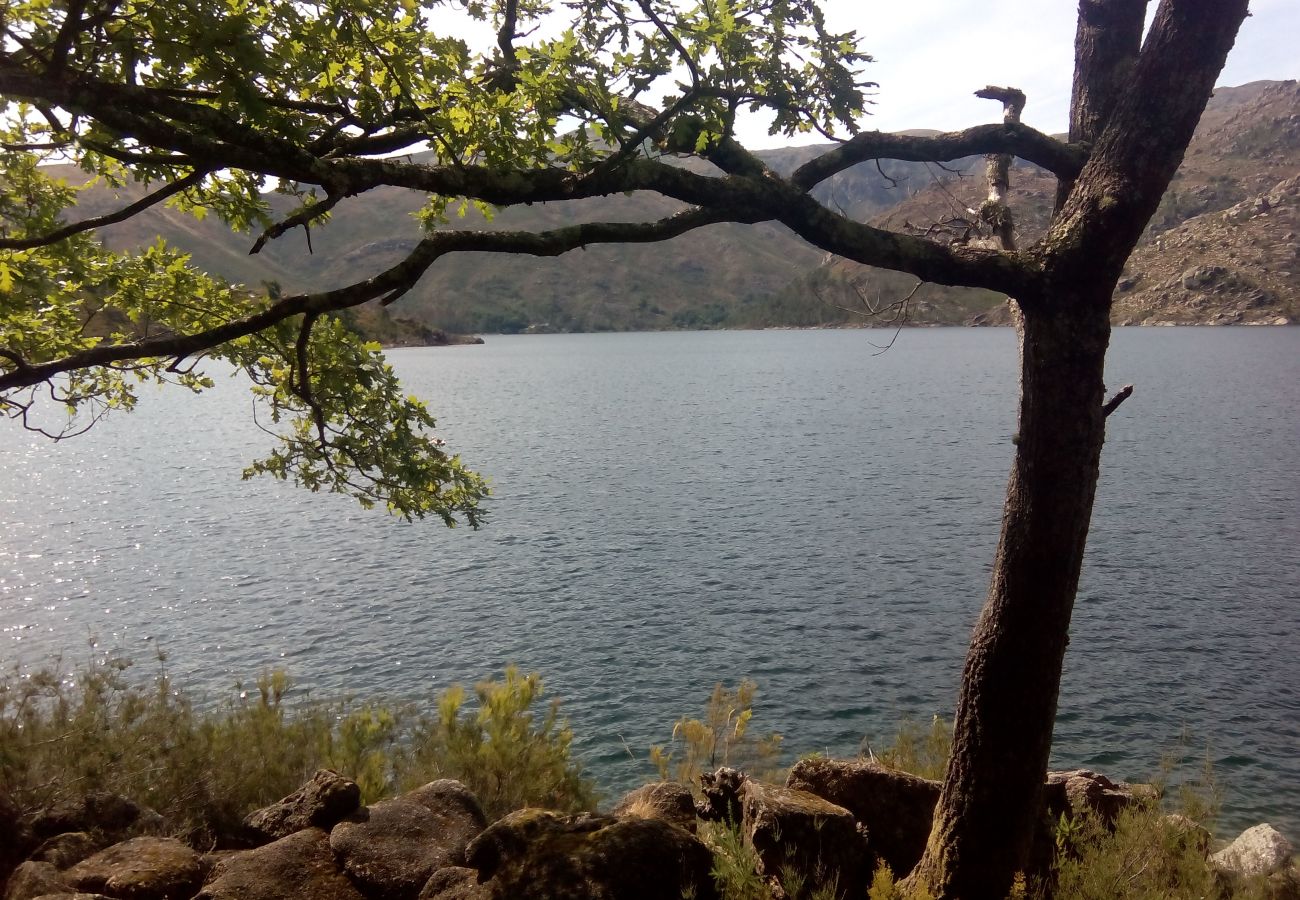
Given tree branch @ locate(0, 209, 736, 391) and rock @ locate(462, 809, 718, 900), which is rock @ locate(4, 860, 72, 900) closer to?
rock @ locate(462, 809, 718, 900)

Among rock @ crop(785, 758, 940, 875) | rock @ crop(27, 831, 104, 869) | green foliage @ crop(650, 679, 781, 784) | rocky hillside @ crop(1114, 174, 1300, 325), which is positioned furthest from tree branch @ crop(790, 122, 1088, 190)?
rocky hillside @ crop(1114, 174, 1300, 325)

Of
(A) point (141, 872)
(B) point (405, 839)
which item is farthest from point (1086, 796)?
(A) point (141, 872)

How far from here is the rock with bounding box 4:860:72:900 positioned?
555 cm

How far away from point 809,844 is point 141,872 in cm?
457

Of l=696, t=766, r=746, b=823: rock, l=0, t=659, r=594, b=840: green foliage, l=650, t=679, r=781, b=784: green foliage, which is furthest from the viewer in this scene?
l=650, t=679, r=781, b=784: green foliage

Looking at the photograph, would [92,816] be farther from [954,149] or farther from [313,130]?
[954,149]

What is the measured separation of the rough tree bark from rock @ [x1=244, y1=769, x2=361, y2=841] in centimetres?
449

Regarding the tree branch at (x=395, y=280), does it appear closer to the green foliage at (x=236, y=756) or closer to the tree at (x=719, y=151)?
the tree at (x=719, y=151)

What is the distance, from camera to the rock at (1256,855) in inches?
316

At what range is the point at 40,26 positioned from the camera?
5.62 metres

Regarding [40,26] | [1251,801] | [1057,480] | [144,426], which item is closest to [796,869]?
[1057,480]

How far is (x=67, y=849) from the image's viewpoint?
636 centimetres

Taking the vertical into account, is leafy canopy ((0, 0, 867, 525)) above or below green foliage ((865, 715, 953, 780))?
above

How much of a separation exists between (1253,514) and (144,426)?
2407 inches
